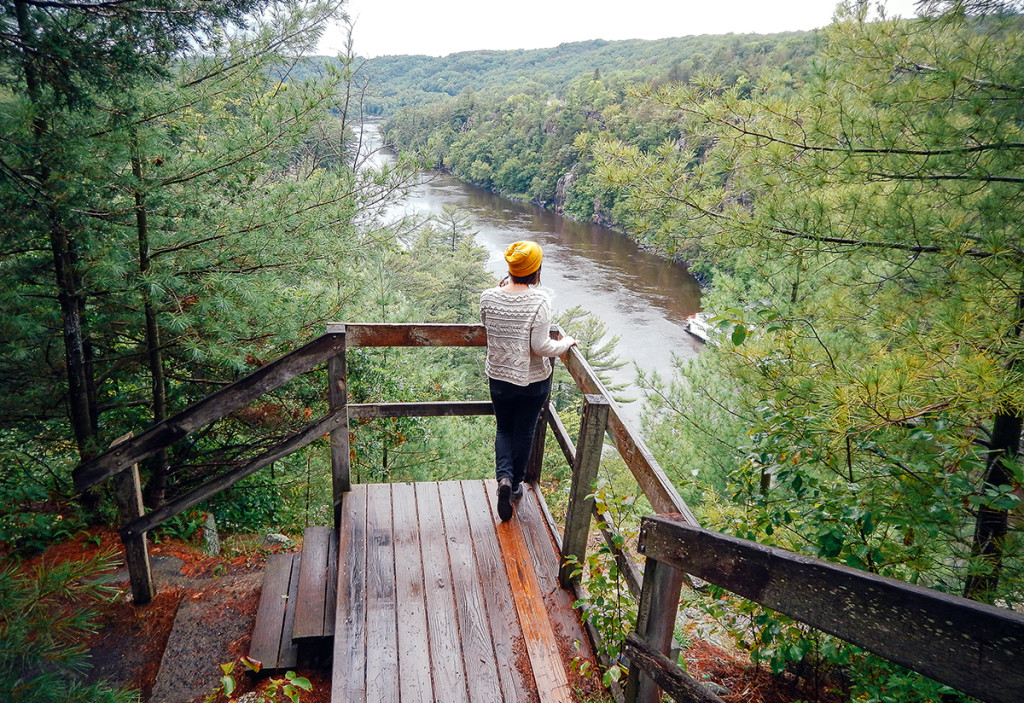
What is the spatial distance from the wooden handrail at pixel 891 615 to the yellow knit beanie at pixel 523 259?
1732mm

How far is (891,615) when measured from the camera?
2.96 ft

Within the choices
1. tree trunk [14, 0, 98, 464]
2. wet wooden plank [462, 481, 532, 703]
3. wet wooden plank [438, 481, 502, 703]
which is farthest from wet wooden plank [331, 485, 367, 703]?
tree trunk [14, 0, 98, 464]

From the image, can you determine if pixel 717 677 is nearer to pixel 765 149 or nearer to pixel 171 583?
pixel 171 583

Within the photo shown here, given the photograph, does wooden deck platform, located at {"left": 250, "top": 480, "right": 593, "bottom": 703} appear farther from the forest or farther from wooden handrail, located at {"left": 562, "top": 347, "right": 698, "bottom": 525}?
wooden handrail, located at {"left": 562, "top": 347, "right": 698, "bottom": 525}

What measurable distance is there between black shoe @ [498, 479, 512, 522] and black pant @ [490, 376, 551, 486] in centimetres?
5

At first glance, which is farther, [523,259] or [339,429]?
[339,429]

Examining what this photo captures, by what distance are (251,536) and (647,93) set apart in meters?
4.88

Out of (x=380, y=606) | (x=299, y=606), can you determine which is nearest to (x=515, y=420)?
(x=380, y=606)

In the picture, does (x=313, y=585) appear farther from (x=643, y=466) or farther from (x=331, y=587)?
(x=643, y=466)

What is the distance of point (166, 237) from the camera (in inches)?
151

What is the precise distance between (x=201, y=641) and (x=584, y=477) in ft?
6.57

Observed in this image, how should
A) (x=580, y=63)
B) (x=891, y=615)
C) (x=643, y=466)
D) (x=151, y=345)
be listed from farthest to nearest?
(x=580, y=63), (x=151, y=345), (x=643, y=466), (x=891, y=615)

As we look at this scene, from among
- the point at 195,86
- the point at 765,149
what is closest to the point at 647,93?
the point at 765,149

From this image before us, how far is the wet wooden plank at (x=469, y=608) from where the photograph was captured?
2.30 meters
